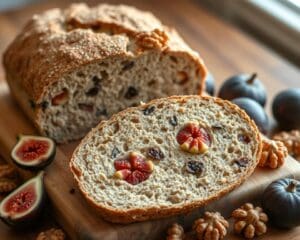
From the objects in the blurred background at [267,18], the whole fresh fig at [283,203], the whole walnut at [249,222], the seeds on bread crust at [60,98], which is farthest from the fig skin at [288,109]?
the seeds on bread crust at [60,98]

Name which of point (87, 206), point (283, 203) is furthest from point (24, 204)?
point (283, 203)

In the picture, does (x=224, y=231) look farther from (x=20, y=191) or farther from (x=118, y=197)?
(x=20, y=191)

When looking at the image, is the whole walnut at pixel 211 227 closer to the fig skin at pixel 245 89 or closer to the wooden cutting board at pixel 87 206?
the wooden cutting board at pixel 87 206

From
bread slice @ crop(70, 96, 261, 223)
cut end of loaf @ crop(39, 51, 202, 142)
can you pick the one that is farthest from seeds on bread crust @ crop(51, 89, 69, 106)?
bread slice @ crop(70, 96, 261, 223)

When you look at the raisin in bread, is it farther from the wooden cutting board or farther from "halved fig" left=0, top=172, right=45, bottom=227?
"halved fig" left=0, top=172, right=45, bottom=227

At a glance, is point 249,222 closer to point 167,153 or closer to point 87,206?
point 167,153

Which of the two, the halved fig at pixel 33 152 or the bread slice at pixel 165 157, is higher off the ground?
the bread slice at pixel 165 157

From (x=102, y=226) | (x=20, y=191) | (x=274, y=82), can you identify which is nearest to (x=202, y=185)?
(x=102, y=226)
